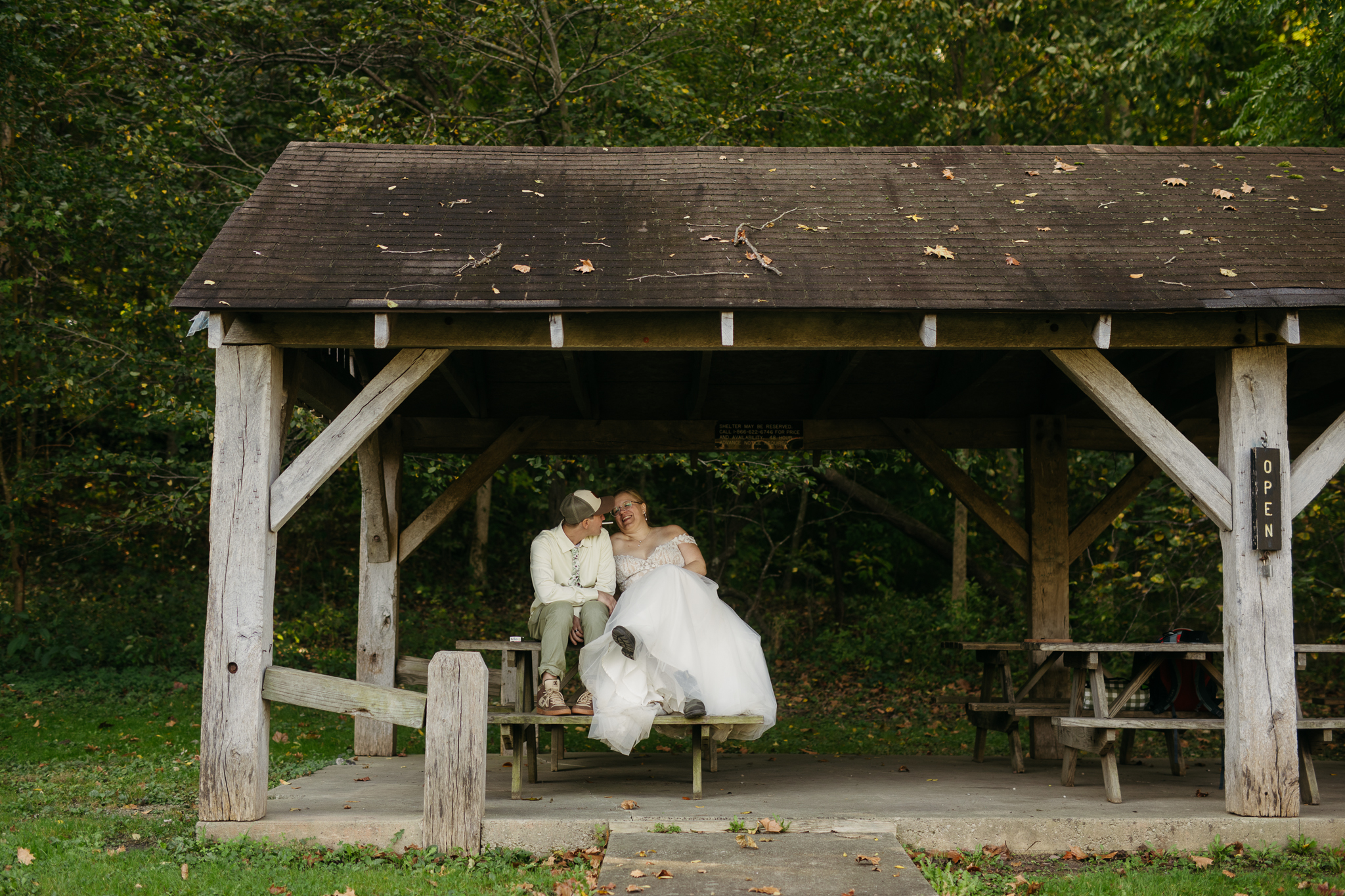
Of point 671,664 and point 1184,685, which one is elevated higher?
point 671,664

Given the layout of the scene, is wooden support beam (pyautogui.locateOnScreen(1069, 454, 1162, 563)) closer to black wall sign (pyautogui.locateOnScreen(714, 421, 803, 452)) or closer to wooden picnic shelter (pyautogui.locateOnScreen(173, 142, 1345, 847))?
wooden picnic shelter (pyautogui.locateOnScreen(173, 142, 1345, 847))

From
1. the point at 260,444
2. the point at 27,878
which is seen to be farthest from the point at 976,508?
the point at 27,878

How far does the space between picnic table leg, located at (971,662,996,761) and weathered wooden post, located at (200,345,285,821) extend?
4969mm

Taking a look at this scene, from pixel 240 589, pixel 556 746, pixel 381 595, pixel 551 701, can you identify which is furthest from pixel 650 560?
pixel 381 595

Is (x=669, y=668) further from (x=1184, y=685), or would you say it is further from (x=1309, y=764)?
(x=1309, y=764)

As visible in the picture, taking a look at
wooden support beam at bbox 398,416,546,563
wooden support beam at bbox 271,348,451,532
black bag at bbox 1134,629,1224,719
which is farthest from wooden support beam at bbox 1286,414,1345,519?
wooden support beam at bbox 398,416,546,563

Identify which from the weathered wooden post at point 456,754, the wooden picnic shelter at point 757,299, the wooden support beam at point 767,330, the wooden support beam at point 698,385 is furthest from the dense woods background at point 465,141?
the weathered wooden post at point 456,754

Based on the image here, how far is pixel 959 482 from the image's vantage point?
8172 mm

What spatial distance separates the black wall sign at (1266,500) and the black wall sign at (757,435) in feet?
11.4

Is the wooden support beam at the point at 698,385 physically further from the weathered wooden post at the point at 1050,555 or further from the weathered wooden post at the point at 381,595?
the weathered wooden post at the point at 1050,555

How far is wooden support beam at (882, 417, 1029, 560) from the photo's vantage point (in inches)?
322

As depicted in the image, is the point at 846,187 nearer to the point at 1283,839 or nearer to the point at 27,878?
the point at 1283,839

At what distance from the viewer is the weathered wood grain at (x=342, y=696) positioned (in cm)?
552

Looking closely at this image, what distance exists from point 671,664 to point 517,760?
102 centimetres
